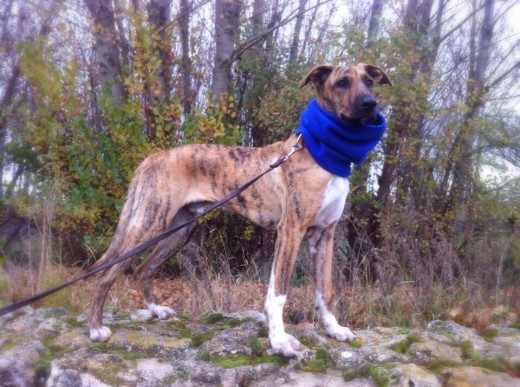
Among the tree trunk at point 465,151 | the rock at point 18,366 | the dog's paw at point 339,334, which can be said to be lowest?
the rock at point 18,366

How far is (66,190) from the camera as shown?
28.2 feet

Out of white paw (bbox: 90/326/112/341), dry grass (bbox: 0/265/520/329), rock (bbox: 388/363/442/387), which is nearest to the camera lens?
rock (bbox: 388/363/442/387)

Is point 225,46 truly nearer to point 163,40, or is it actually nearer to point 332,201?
point 163,40

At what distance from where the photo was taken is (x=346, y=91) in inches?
145

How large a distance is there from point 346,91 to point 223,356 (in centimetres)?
195

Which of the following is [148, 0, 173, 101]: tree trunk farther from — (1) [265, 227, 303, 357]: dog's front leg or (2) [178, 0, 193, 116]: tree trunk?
(1) [265, 227, 303, 357]: dog's front leg

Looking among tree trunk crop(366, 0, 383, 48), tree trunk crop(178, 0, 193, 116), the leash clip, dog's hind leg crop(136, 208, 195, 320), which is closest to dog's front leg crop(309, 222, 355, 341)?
the leash clip

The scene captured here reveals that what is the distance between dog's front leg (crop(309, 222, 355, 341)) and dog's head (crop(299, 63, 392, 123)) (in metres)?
0.83

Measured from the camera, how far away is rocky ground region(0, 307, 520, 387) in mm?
3143

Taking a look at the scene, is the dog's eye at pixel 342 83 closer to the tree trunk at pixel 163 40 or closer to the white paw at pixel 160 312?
the white paw at pixel 160 312

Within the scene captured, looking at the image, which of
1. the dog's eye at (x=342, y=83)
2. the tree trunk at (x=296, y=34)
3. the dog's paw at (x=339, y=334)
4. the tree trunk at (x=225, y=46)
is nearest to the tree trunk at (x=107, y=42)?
the tree trunk at (x=225, y=46)

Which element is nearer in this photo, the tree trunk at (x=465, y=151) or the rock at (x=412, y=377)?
the rock at (x=412, y=377)

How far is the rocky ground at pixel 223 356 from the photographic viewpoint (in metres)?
3.14

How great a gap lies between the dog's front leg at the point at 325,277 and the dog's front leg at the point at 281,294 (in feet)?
1.21
